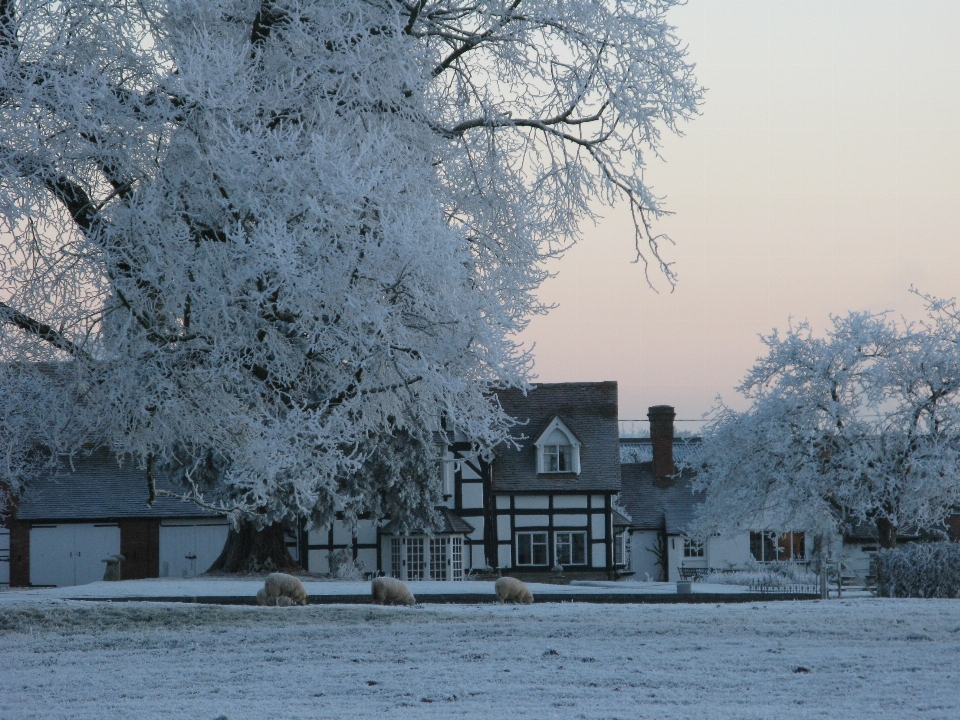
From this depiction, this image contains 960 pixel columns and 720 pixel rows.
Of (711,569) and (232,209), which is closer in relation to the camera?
(232,209)

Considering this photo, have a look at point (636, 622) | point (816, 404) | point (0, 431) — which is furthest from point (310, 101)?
point (816, 404)

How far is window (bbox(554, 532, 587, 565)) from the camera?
34156mm

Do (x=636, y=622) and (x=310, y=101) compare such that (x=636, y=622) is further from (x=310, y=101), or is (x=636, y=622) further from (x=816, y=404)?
(x=816, y=404)

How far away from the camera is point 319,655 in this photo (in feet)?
29.5

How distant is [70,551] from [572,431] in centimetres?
1570

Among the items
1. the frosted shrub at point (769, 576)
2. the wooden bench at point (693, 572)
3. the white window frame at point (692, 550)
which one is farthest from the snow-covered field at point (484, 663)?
the white window frame at point (692, 550)

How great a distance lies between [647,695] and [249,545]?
21.1m

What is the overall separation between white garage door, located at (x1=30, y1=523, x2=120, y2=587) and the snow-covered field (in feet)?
65.2

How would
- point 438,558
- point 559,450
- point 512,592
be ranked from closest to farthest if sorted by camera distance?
point 512,592
point 438,558
point 559,450

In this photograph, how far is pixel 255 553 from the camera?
26.6 meters

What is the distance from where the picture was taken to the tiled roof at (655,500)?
126 ft

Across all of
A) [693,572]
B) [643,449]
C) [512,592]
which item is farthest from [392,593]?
[643,449]

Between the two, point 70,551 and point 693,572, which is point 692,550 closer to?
point 693,572

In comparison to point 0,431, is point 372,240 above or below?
above
